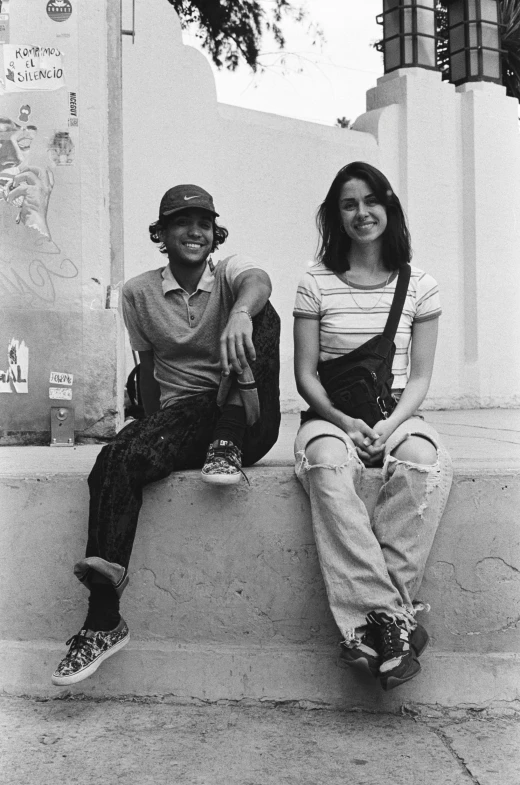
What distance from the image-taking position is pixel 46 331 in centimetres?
425

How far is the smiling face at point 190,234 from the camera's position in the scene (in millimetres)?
2918

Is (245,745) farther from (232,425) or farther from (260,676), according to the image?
(232,425)

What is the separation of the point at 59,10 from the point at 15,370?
1.78 metres

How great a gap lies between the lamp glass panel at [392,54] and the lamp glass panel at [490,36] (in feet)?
3.53

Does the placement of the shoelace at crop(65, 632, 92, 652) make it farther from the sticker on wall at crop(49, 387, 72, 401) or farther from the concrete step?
the sticker on wall at crop(49, 387, 72, 401)

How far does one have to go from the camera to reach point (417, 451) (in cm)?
258

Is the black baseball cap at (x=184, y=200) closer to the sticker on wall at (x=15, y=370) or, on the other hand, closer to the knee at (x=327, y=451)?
the knee at (x=327, y=451)

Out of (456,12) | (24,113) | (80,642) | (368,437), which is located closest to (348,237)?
(368,437)

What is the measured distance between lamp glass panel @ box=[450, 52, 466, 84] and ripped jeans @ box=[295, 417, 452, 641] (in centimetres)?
758

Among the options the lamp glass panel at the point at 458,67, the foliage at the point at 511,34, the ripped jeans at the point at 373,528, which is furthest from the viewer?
the foliage at the point at 511,34

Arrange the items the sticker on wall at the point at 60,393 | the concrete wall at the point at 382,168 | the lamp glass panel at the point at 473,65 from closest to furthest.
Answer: the sticker on wall at the point at 60,393 < the concrete wall at the point at 382,168 < the lamp glass panel at the point at 473,65

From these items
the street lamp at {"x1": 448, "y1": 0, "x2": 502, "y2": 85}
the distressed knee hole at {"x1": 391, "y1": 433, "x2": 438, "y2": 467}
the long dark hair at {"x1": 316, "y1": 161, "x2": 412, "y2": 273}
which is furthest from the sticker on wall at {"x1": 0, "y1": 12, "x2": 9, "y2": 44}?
the street lamp at {"x1": 448, "y1": 0, "x2": 502, "y2": 85}

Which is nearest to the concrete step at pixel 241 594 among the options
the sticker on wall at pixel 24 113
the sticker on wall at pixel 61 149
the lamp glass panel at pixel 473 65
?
the sticker on wall at pixel 61 149

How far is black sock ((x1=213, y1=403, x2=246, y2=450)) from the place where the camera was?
2.69 metres
